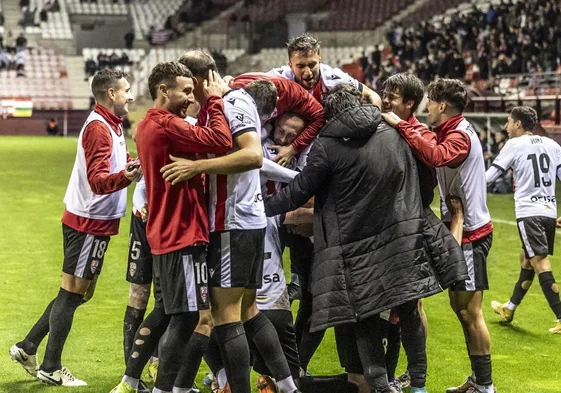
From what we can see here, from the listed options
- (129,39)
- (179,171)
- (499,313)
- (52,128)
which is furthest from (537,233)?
(129,39)

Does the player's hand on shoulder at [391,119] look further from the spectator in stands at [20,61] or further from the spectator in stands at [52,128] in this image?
the spectator in stands at [20,61]

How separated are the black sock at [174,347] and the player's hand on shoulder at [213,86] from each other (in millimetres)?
1199

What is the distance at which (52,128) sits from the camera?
39.1 meters

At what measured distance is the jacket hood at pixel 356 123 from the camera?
5.29 metres

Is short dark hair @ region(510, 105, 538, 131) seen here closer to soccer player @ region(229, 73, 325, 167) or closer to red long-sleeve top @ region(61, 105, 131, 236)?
soccer player @ region(229, 73, 325, 167)

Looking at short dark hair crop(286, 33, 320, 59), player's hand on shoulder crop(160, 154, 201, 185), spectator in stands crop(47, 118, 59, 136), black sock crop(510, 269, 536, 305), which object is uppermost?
short dark hair crop(286, 33, 320, 59)

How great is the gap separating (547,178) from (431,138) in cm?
334

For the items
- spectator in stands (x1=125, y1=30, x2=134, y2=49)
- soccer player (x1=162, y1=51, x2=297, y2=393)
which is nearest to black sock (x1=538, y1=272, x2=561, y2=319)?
soccer player (x1=162, y1=51, x2=297, y2=393)

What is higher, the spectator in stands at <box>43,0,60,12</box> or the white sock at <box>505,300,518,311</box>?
the spectator in stands at <box>43,0,60,12</box>

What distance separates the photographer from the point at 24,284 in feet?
32.6

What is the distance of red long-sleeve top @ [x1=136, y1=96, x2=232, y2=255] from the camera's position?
5.00 metres

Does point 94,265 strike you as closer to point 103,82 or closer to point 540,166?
point 103,82

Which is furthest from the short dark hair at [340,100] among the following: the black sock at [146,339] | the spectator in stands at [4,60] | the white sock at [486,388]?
the spectator in stands at [4,60]

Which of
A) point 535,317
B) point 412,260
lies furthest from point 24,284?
point 412,260
